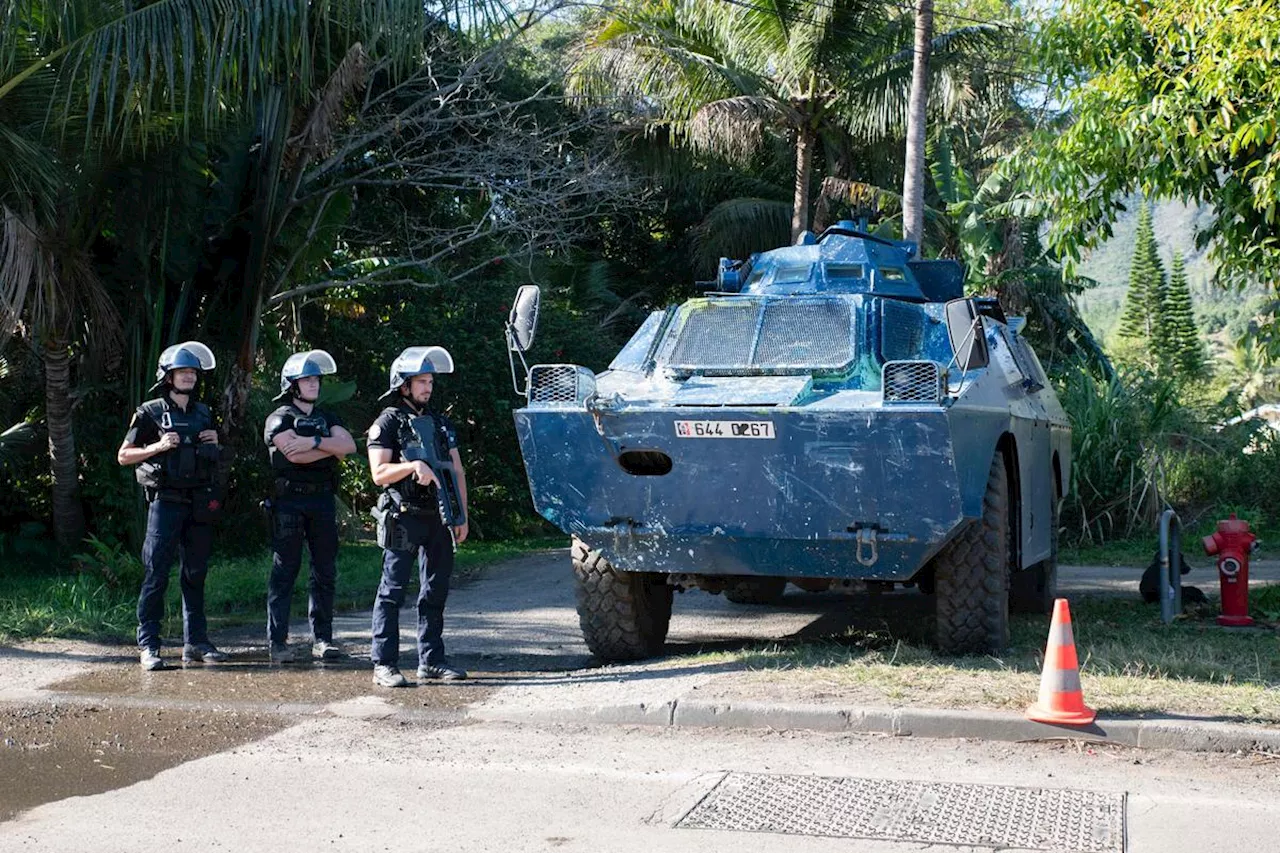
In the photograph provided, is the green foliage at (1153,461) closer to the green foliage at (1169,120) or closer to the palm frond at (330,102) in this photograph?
the green foliage at (1169,120)

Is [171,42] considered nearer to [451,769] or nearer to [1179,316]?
[451,769]

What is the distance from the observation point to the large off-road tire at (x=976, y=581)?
7754 mm

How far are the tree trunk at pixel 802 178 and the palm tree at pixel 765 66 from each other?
2 cm

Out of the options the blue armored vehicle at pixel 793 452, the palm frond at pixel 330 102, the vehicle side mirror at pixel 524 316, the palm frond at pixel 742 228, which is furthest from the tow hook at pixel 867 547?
the palm frond at pixel 742 228

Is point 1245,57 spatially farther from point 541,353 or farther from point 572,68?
point 572,68

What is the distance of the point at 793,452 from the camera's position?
287 inches

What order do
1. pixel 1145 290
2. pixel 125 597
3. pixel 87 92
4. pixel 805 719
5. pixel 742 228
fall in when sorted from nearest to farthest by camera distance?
pixel 805 719
pixel 87 92
pixel 125 597
pixel 742 228
pixel 1145 290

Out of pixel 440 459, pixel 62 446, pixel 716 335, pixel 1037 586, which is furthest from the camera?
pixel 62 446

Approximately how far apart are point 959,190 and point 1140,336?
36505 millimetres

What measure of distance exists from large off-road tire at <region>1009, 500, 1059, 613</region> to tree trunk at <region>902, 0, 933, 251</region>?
5.91m

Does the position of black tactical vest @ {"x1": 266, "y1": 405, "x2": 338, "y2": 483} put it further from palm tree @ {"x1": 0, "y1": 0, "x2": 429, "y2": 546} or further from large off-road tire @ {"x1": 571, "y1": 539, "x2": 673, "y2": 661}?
palm tree @ {"x1": 0, "y1": 0, "x2": 429, "y2": 546}

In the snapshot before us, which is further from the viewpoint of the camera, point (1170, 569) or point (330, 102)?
point (330, 102)

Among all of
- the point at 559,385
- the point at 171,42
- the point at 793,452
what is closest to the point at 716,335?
the point at 559,385

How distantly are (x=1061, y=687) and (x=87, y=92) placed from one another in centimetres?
795
